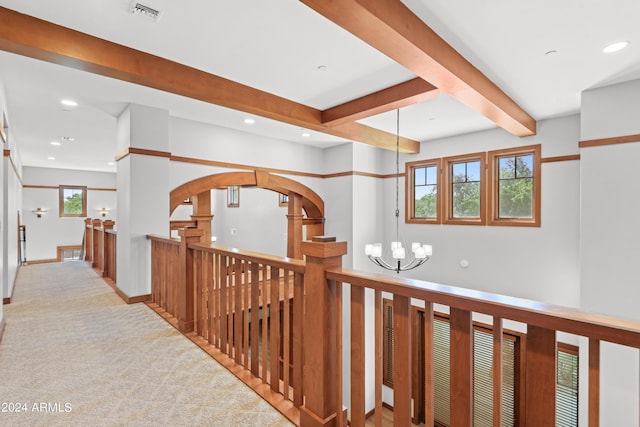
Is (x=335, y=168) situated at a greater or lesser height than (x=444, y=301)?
greater

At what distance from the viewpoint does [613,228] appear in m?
3.34

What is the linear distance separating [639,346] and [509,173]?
16.6ft

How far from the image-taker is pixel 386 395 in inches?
225

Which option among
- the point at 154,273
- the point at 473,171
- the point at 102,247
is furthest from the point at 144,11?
the point at 473,171

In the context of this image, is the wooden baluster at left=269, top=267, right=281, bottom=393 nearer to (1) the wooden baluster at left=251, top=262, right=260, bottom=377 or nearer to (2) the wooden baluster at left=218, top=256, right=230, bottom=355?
(1) the wooden baluster at left=251, top=262, right=260, bottom=377

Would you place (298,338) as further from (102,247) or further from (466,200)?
(102,247)

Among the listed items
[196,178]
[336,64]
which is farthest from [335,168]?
[336,64]

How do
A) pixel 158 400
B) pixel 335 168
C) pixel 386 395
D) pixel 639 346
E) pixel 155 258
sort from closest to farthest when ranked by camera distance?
1. pixel 639 346
2. pixel 158 400
3. pixel 155 258
4. pixel 386 395
5. pixel 335 168

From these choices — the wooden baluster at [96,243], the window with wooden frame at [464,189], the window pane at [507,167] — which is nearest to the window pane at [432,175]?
the window with wooden frame at [464,189]

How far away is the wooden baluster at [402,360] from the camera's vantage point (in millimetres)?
1284

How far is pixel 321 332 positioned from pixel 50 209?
465 inches

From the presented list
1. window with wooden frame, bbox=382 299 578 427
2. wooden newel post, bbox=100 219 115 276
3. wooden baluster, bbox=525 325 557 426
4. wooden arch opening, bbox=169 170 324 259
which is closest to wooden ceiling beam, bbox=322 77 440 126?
wooden arch opening, bbox=169 170 324 259

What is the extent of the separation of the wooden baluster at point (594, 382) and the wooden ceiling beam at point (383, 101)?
2.86 meters

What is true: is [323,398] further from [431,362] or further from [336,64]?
[336,64]
